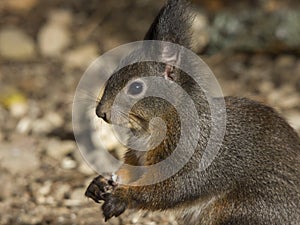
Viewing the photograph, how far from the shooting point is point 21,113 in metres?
7.30

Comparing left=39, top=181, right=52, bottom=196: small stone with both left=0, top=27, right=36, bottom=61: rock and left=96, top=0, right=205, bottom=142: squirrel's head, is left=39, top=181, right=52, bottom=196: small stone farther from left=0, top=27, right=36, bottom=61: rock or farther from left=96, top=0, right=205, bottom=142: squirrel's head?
left=0, top=27, right=36, bottom=61: rock

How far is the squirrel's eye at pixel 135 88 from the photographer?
4859 millimetres

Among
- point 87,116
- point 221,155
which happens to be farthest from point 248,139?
point 87,116

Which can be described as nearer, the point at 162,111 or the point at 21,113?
the point at 162,111

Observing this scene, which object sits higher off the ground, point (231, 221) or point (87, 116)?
point (87, 116)

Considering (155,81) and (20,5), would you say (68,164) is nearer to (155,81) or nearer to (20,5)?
(155,81)

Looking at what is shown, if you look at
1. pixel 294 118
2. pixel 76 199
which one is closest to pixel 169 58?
pixel 76 199

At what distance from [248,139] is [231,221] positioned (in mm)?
521

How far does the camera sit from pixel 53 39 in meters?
8.36

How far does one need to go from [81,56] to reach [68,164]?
1859 millimetres

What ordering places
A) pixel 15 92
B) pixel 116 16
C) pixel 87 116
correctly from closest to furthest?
pixel 87 116, pixel 15 92, pixel 116 16

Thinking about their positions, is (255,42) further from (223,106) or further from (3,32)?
(223,106)

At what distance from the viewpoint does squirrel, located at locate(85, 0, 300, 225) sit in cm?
488

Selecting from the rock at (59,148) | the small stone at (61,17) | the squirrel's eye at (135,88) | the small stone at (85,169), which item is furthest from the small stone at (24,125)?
the squirrel's eye at (135,88)
